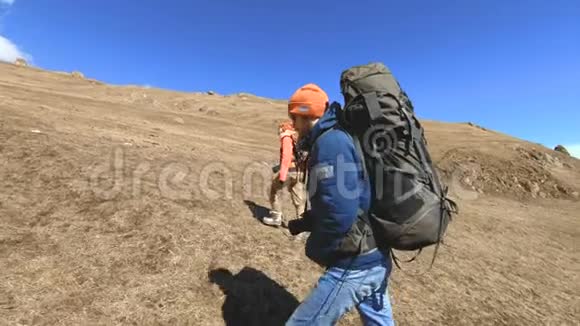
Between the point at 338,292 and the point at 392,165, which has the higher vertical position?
the point at 392,165

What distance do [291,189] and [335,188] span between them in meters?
5.04

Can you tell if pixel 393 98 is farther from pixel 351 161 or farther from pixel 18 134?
pixel 18 134

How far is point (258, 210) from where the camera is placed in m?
9.41

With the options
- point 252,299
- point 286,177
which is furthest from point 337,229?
point 286,177

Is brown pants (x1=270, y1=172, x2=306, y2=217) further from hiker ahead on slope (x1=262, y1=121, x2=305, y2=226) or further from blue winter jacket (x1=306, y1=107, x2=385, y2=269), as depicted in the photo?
blue winter jacket (x1=306, y1=107, x2=385, y2=269)

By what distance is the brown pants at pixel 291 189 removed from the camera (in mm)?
8125

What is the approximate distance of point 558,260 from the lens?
1087 centimetres

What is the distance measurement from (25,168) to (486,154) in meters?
23.1

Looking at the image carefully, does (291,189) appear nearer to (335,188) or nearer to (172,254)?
(172,254)

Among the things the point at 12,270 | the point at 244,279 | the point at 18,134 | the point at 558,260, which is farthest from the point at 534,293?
the point at 18,134

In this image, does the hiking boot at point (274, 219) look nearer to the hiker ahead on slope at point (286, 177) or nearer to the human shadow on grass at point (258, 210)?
the hiker ahead on slope at point (286, 177)

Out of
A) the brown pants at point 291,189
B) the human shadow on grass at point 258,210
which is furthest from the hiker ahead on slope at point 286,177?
the human shadow on grass at point 258,210

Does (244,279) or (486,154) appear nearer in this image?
(244,279)

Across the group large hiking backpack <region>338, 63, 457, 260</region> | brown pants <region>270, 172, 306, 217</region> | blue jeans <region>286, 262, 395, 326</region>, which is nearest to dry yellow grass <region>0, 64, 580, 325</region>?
brown pants <region>270, 172, 306, 217</region>
